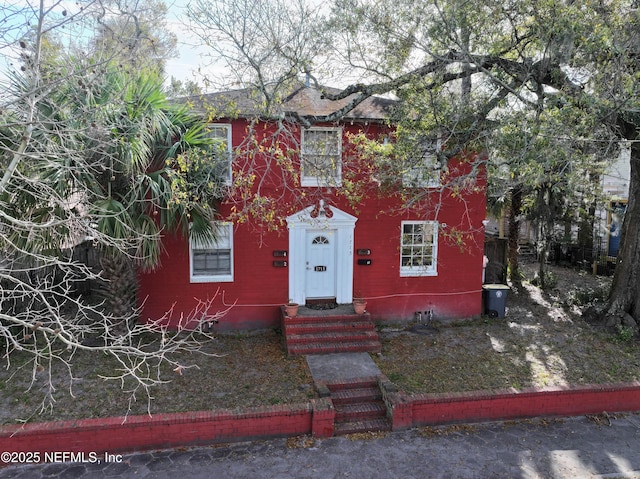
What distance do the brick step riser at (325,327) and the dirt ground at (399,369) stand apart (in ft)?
1.71

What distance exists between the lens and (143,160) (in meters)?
8.36

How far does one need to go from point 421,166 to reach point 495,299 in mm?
4998

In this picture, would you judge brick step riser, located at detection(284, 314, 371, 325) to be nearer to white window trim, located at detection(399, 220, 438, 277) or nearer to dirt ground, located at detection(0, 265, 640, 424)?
dirt ground, located at detection(0, 265, 640, 424)

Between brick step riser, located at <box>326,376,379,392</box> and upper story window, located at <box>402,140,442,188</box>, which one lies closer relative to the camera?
brick step riser, located at <box>326,376,379,392</box>

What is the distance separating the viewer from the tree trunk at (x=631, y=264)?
11320 mm

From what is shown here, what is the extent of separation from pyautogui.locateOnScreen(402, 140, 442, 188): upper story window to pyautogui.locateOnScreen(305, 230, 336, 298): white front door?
2.49 meters

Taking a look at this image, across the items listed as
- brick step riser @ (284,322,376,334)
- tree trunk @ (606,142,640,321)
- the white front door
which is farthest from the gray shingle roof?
tree trunk @ (606,142,640,321)

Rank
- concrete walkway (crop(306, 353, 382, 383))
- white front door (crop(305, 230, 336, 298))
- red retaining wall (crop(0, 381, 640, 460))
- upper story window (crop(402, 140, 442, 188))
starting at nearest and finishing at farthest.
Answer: red retaining wall (crop(0, 381, 640, 460))
concrete walkway (crop(306, 353, 382, 383))
upper story window (crop(402, 140, 442, 188))
white front door (crop(305, 230, 336, 298))

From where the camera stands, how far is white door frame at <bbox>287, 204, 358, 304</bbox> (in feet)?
36.8

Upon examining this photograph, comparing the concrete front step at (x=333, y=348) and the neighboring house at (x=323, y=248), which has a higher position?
the neighboring house at (x=323, y=248)

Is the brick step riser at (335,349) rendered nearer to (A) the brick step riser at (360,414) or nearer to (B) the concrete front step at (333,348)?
(B) the concrete front step at (333,348)

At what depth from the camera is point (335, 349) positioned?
32.9 ft

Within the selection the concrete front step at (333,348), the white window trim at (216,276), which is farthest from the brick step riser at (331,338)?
the white window trim at (216,276)

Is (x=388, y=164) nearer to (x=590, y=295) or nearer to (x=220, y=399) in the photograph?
(x=220, y=399)
